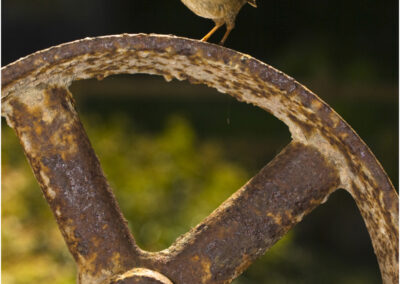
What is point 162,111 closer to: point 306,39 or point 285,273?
point 306,39

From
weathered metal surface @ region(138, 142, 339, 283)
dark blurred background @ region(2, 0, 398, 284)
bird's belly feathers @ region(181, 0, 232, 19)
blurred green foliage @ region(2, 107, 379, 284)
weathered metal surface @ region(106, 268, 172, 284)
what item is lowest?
weathered metal surface @ region(106, 268, 172, 284)

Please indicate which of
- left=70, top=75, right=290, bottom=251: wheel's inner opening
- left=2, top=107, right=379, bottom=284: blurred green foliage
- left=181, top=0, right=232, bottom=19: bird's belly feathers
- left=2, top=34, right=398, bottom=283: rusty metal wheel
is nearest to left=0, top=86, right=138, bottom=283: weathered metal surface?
left=2, top=34, right=398, bottom=283: rusty metal wheel

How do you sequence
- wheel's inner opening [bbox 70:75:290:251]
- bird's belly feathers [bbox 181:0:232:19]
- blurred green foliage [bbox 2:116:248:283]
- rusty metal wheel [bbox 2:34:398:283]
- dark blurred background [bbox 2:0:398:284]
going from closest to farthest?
rusty metal wheel [bbox 2:34:398:283] → bird's belly feathers [bbox 181:0:232:19] → blurred green foliage [bbox 2:116:248:283] → wheel's inner opening [bbox 70:75:290:251] → dark blurred background [bbox 2:0:398:284]

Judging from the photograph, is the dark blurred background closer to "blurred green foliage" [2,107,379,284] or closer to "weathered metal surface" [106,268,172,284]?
"blurred green foliage" [2,107,379,284]

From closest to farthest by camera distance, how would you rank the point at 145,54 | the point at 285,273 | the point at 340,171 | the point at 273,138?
the point at 145,54
the point at 340,171
the point at 285,273
the point at 273,138

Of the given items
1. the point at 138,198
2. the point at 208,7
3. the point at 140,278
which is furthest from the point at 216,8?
the point at 138,198

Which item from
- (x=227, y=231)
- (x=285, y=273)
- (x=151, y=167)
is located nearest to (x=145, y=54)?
(x=227, y=231)

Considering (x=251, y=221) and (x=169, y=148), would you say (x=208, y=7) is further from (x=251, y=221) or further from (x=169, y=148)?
(x=169, y=148)

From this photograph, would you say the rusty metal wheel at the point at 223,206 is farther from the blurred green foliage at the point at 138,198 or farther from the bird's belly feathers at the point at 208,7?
the blurred green foliage at the point at 138,198
